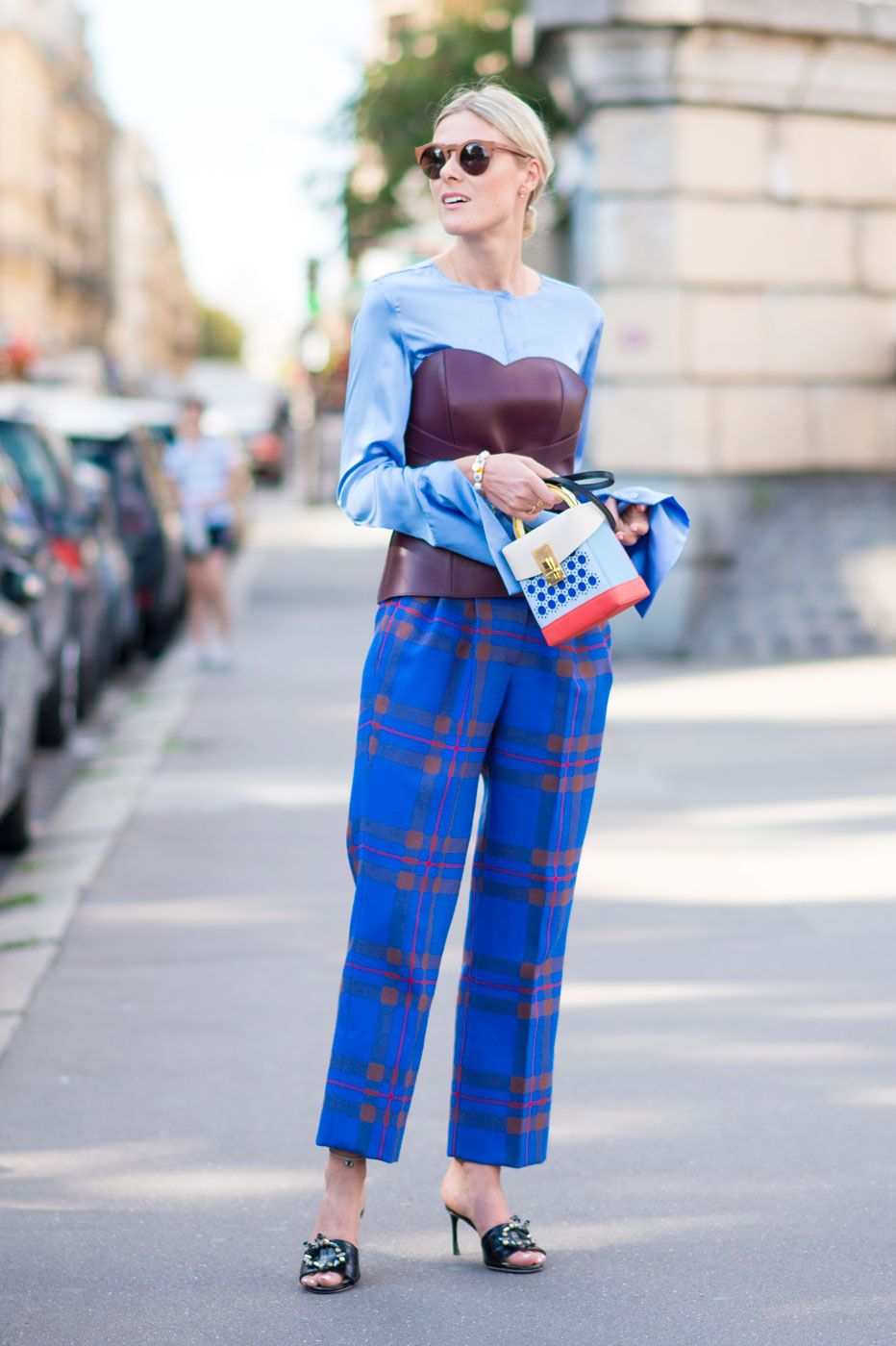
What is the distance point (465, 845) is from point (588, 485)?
0.67 m

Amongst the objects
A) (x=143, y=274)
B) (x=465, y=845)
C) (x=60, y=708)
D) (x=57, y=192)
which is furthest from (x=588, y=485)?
(x=143, y=274)

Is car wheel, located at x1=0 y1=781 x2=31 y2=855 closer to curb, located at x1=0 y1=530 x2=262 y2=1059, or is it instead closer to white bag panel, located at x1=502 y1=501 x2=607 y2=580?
curb, located at x1=0 y1=530 x2=262 y2=1059

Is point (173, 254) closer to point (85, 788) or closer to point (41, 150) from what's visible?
point (41, 150)

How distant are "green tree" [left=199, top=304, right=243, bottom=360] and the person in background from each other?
546ft

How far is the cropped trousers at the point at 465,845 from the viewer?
3.59 m

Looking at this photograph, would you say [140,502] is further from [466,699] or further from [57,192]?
[57,192]

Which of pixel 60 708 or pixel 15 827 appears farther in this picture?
pixel 60 708

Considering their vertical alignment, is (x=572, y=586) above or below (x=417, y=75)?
below

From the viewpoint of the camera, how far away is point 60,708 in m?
10.6

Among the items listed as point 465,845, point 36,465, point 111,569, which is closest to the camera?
point 465,845

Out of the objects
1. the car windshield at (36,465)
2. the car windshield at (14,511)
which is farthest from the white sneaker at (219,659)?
the car windshield at (14,511)

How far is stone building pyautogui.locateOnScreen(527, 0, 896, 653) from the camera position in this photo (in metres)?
13.1

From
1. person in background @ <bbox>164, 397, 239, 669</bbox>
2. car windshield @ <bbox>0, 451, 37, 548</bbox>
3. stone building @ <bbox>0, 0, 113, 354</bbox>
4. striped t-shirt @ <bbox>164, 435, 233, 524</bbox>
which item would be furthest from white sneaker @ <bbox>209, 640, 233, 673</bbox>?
stone building @ <bbox>0, 0, 113, 354</bbox>

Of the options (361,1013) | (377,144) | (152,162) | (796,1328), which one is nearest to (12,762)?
(361,1013)
